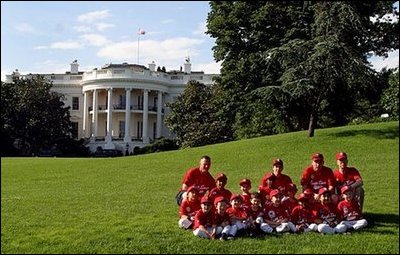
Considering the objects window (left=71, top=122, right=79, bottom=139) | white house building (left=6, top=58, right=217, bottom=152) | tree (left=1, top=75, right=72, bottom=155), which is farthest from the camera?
white house building (left=6, top=58, right=217, bottom=152)

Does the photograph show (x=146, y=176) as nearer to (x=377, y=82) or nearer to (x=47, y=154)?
(x=377, y=82)

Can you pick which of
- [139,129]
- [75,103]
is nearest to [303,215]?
[139,129]

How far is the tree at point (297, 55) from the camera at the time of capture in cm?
2180

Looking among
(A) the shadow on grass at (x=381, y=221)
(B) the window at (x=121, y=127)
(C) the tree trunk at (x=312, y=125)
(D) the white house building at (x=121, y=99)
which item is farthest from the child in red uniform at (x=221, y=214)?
(B) the window at (x=121, y=127)

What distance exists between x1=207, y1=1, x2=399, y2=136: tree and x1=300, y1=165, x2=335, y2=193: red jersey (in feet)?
33.5

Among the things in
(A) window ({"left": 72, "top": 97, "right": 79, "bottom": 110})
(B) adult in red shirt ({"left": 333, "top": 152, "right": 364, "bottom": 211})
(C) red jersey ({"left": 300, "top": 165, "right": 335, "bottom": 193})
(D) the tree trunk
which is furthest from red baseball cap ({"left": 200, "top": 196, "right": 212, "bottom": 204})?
(A) window ({"left": 72, "top": 97, "right": 79, "bottom": 110})

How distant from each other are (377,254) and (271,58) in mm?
17551

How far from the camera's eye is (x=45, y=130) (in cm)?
4891

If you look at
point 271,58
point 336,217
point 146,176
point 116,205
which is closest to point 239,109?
point 271,58

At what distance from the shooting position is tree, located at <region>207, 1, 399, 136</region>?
71.5ft

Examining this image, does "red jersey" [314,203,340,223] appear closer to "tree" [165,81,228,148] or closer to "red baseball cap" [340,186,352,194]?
"red baseball cap" [340,186,352,194]

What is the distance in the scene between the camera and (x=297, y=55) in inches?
914

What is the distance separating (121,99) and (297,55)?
39.7 meters

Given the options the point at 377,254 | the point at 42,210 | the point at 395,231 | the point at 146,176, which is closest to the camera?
the point at 377,254
